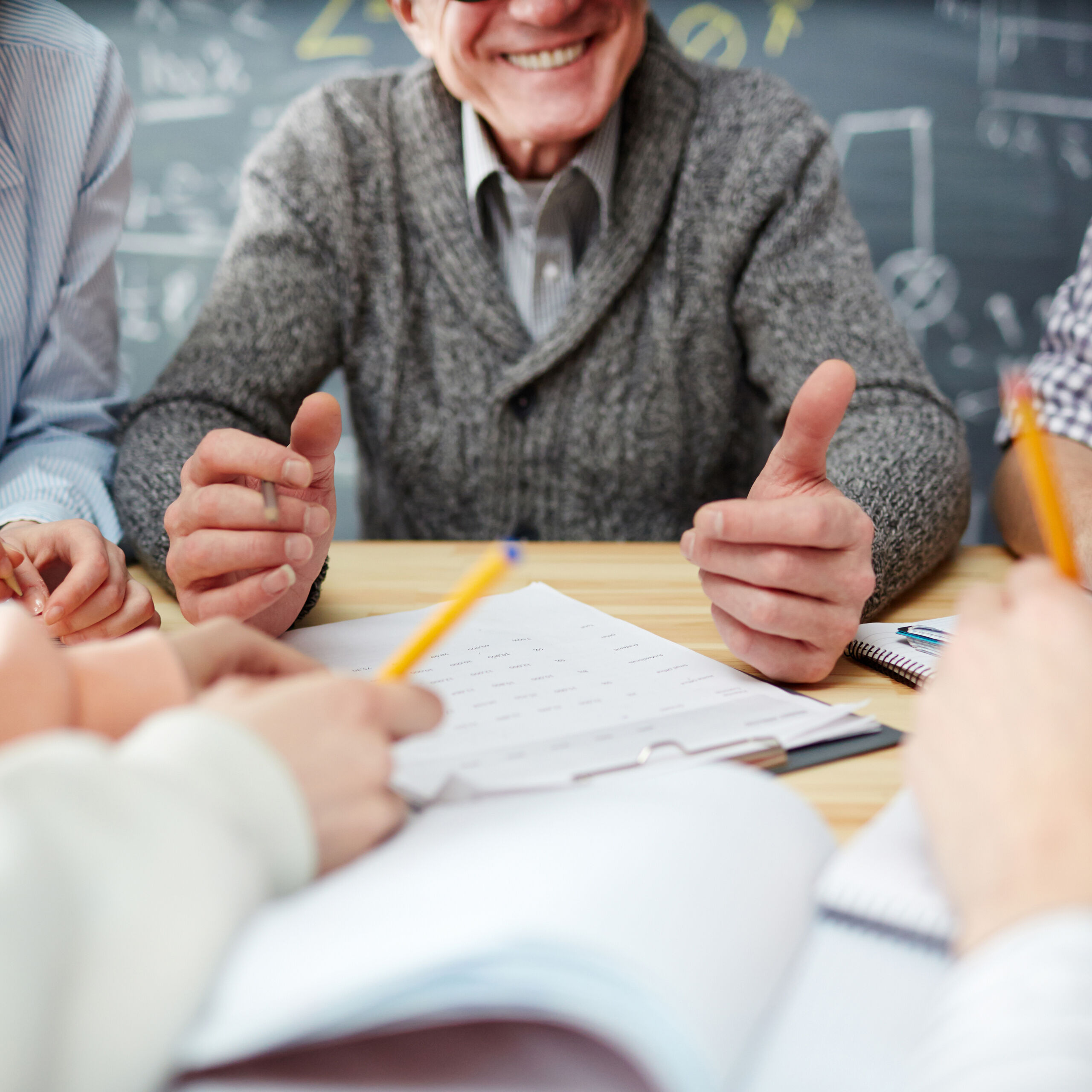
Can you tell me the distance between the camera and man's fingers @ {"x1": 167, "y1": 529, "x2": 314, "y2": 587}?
594 millimetres

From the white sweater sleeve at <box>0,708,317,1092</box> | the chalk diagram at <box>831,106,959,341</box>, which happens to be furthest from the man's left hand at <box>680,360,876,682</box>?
the chalk diagram at <box>831,106,959,341</box>

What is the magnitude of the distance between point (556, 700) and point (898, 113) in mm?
1548

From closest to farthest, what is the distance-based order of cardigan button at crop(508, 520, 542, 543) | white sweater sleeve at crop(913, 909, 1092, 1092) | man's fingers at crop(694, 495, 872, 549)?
white sweater sleeve at crop(913, 909, 1092, 1092)
man's fingers at crop(694, 495, 872, 549)
cardigan button at crop(508, 520, 542, 543)

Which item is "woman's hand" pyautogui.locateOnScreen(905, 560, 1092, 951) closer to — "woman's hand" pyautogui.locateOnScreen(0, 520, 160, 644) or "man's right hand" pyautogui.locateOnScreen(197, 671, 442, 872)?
"man's right hand" pyautogui.locateOnScreen(197, 671, 442, 872)

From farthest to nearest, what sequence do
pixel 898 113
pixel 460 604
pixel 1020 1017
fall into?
pixel 898 113 → pixel 460 604 → pixel 1020 1017

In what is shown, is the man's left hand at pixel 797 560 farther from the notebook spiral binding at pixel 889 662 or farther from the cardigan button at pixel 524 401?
the cardigan button at pixel 524 401

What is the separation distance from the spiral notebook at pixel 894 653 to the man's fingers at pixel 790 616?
1.5 inches

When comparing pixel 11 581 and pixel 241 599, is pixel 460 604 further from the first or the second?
pixel 11 581

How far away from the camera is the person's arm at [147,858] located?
0.77 ft

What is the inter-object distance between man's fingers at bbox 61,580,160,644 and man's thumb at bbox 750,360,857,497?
1.38ft

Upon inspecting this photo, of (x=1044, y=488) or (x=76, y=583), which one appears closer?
(x=1044, y=488)

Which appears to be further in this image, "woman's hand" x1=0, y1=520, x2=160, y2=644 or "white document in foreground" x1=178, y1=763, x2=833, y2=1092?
"woman's hand" x1=0, y1=520, x2=160, y2=644

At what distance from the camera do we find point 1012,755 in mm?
308

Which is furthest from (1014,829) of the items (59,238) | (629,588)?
(59,238)
